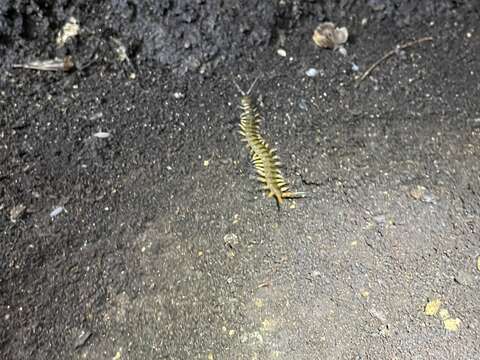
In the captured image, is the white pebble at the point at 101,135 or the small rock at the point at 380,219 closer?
the small rock at the point at 380,219

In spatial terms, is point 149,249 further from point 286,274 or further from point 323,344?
point 323,344

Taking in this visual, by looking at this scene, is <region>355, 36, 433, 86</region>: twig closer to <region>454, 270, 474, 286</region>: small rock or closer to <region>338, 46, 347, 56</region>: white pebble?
<region>338, 46, 347, 56</region>: white pebble

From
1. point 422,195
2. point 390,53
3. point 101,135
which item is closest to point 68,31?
point 101,135

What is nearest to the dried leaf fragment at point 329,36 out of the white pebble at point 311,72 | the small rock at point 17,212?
the white pebble at point 311,72

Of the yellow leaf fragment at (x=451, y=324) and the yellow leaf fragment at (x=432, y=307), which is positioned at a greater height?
the yellow leaf fragment at (x=432, y=307)

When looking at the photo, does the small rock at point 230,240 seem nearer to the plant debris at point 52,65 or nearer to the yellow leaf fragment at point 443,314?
the yellow leaf fragment at point 443,314

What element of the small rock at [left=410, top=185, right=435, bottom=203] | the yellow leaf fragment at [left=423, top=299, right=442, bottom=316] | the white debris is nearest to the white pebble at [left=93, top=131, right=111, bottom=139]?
the white debris
